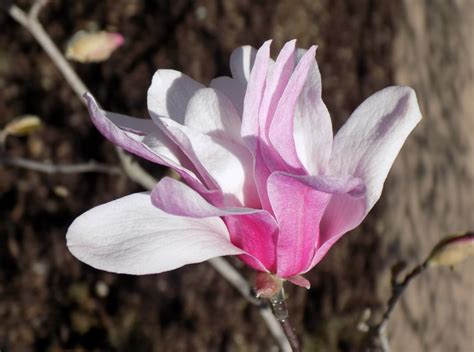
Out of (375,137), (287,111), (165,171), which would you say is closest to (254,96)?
(287,111)

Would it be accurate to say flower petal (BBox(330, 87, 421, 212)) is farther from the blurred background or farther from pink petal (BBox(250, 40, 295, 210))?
the blurred background

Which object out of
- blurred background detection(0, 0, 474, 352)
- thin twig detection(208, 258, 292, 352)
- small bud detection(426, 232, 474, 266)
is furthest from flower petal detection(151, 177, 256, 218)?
blurred background detection(0, 0, 474, 352)

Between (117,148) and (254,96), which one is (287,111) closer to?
(254,96)

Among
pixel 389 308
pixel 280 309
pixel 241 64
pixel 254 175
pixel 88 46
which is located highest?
pixel 88 46

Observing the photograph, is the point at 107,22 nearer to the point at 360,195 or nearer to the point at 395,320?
the point at 395,320

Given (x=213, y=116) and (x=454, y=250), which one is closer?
(x=213, y=116)

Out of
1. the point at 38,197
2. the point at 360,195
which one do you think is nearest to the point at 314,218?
the point at 360,195
